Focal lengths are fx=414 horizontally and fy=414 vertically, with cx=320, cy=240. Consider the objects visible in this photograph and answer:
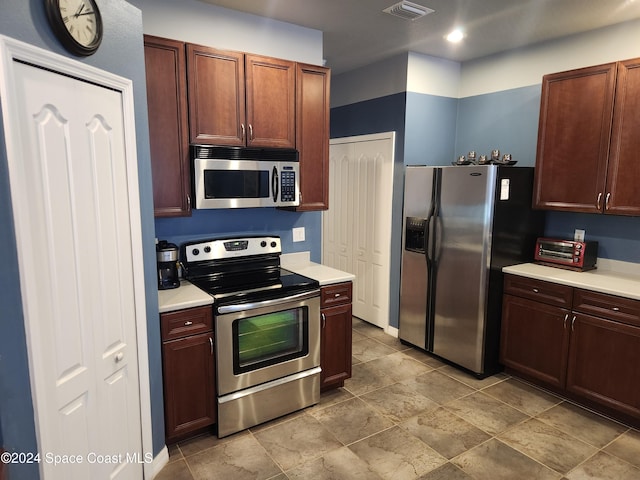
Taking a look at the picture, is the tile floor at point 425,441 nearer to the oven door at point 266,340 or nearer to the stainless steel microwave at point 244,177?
the oven door at point 266,340

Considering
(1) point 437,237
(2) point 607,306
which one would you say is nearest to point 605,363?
(2) point 607,306

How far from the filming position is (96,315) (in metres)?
1.74

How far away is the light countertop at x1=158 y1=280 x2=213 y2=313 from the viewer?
2350 millimetres

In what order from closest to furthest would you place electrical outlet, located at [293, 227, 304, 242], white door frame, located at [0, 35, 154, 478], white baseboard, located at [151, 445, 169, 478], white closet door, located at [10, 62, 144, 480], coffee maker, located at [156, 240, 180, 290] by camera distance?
1. white door frame, located at [0, 35, 154, 478]
2. white closet door, located at [10, 62, 144, 480]
3. white baseboard, located at [151, 445, 169, 478]
4. coffee maker, located at [156, 240, 180, 290]
5. electrical outlet, located at [293, 227, 304, 242]

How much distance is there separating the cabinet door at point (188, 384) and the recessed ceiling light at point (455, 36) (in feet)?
9.70

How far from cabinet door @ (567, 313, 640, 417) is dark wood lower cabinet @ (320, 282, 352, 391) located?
5.32 feet

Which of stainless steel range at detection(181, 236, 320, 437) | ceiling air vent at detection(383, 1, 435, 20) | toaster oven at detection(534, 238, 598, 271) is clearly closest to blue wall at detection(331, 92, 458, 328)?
ceiling air vent at detection(383, 1, 435, 20)

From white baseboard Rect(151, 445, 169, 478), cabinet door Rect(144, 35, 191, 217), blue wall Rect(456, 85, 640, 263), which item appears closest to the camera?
white baseboard Rect(151, 445, 169, 478)

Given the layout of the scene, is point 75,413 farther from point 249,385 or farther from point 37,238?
point 249,385

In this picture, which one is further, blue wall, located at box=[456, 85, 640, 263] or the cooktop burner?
blue wall, located at box=[456, 85, 640, 263]

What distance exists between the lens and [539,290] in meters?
3.17

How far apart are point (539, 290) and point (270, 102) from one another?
245 cm

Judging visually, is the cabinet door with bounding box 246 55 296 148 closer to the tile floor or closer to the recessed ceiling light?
the recessed ceiling light

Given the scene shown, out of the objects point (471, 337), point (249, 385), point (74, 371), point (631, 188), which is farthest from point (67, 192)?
point (631, 188)
